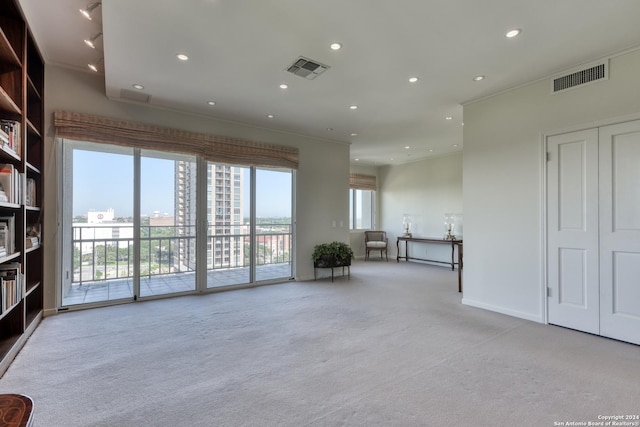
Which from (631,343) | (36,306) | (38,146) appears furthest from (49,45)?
(631,343)

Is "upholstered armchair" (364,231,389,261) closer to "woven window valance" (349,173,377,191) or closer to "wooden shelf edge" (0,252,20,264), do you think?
"woven window valance" (349,173,377,191)

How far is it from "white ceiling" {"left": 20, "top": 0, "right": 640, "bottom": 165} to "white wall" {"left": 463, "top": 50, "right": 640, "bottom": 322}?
26 cm

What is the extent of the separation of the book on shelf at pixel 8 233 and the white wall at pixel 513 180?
480cm

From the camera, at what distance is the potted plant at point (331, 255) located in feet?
18.7

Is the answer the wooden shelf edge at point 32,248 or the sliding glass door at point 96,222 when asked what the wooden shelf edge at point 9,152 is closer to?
the wooden shelf edge at point 32,248

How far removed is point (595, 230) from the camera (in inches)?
121

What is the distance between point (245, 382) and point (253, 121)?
3959 mm

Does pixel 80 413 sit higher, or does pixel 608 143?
pixel 608 143

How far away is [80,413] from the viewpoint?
185cm

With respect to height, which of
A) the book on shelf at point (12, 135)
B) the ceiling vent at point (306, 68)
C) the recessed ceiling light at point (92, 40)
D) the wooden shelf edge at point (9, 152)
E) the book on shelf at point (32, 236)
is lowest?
the book on shelf at point (32, 236)

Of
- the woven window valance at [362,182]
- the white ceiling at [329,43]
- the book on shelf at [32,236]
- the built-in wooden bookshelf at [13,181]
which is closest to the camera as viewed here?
the white ceiling at [329,43]

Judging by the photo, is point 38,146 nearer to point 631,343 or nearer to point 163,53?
point 163,53

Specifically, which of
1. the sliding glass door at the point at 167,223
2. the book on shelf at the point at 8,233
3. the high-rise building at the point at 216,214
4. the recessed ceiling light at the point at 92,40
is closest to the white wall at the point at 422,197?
the high-rise building at the point at 216,214

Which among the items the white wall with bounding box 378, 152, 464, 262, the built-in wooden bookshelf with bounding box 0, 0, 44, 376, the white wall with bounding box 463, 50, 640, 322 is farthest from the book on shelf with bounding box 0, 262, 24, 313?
the white wall with bounding box 378, 152, 464, 262
